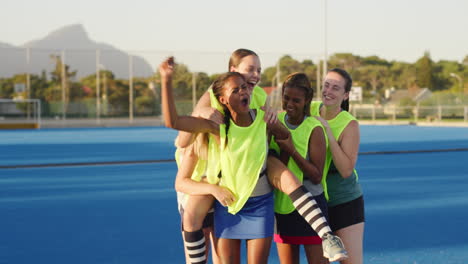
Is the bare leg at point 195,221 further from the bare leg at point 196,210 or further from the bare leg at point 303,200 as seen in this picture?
the bare leg at point 303,200

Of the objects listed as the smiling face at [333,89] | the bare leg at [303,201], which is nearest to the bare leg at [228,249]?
the bare leg at [303,201]

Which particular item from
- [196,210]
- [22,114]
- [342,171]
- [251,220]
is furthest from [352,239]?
[22,114]

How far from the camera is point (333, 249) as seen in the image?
3320 millimetres

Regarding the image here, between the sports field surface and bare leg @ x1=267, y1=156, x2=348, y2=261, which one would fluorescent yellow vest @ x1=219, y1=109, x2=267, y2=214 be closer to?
bare leg @ x1=267, y1=156, x2=348, y2=261

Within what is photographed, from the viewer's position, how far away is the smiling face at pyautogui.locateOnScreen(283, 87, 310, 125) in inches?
142

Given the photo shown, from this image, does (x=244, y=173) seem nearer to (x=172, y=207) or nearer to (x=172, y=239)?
(x=172, y=239)

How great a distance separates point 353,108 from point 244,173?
46.6 m

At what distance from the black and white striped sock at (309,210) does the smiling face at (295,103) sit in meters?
0.42

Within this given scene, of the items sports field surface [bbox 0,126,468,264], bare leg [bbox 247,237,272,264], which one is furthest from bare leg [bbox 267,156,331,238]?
sports field surface [bbox 0,126,468,264]

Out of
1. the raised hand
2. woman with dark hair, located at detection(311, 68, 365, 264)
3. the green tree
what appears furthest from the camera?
the green tree

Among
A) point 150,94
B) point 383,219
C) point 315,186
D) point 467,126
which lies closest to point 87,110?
point 150,94

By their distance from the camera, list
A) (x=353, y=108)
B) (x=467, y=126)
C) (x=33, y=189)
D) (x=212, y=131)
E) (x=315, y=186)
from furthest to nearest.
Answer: (x=353, y=108), (x=467, y=126), (x=33, y=189), (x=315, y=186), (x=212, y=131)

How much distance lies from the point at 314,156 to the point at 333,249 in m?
0.53

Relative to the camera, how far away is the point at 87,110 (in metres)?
41.5
